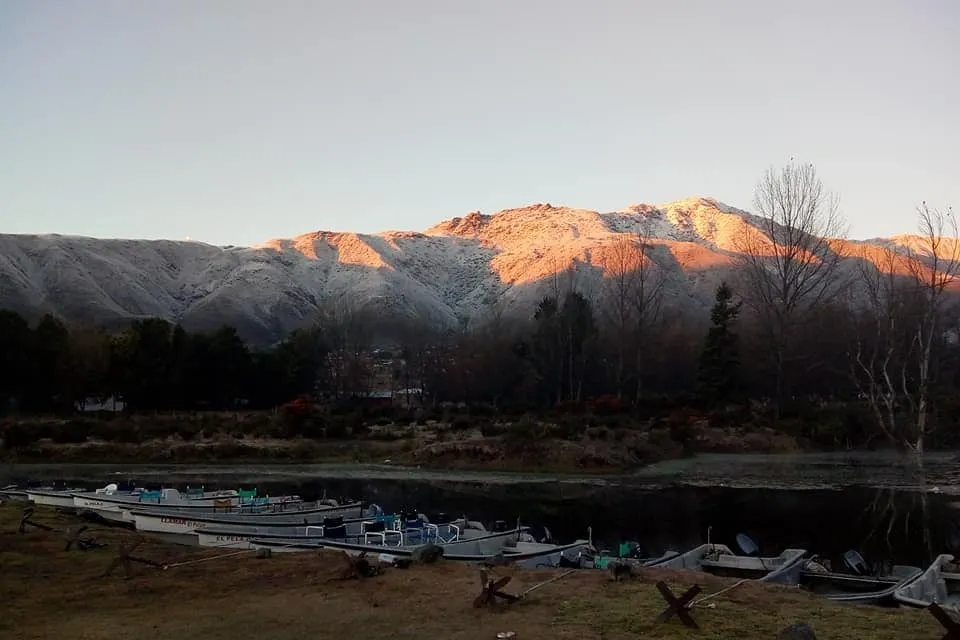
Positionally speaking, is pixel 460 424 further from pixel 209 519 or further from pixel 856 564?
pixel 856 564

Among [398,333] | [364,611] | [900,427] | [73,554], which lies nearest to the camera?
[364,611]

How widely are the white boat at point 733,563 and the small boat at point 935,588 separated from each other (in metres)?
2.84

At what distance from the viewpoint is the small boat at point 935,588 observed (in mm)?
15633

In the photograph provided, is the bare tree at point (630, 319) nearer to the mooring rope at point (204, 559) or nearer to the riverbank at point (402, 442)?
the riverbank at point (402, 442)

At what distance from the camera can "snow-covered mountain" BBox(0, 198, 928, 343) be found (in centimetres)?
13938

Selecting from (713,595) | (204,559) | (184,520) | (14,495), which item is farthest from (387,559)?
(14,495)

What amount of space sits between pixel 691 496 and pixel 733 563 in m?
15.3

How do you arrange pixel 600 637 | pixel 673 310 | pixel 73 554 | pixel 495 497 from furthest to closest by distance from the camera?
pixel 673 310 → pixel 495 497 → pixel 73 554 → pixel 600 637

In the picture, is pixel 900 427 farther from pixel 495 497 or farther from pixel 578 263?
pixel 578 263

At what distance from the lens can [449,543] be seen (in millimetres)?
21328

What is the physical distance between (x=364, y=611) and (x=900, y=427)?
52039 millimetres

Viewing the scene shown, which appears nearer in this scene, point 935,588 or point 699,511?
point 935,588

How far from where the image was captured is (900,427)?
54688 millimetres

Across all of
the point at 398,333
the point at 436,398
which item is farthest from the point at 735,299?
the point at 436,398
